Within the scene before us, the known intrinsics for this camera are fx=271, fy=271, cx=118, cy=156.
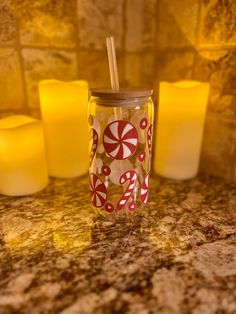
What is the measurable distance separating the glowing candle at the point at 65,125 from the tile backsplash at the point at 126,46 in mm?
60

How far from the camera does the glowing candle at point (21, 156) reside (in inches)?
16.3

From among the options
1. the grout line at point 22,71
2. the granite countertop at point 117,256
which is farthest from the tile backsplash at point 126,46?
the granite countertop at point 117,256

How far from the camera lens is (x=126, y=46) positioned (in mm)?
584

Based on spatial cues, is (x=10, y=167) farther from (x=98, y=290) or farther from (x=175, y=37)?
(x=175, y=37)

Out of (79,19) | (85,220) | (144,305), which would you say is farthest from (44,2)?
(144,305)

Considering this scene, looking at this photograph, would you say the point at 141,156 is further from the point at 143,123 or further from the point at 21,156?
the point at 21,156

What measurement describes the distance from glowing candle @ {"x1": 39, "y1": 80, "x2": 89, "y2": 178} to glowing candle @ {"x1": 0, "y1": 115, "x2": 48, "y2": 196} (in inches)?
1.5

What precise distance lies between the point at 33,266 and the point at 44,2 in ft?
1.40

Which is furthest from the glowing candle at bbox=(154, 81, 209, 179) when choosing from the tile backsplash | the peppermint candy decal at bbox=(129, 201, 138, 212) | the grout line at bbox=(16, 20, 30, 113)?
the grout line at bbox=(16, 20, 30, 113)

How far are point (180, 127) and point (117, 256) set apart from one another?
26 centimetres

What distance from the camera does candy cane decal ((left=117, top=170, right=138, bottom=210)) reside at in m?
0.36

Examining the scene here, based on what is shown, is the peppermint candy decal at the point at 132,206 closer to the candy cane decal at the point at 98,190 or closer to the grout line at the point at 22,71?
the candy cane decal at the point at 98,190

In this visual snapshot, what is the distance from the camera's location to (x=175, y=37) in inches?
20.8

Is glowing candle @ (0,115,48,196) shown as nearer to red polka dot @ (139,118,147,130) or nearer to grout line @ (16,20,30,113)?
grout line @ (16,20,30,113)
